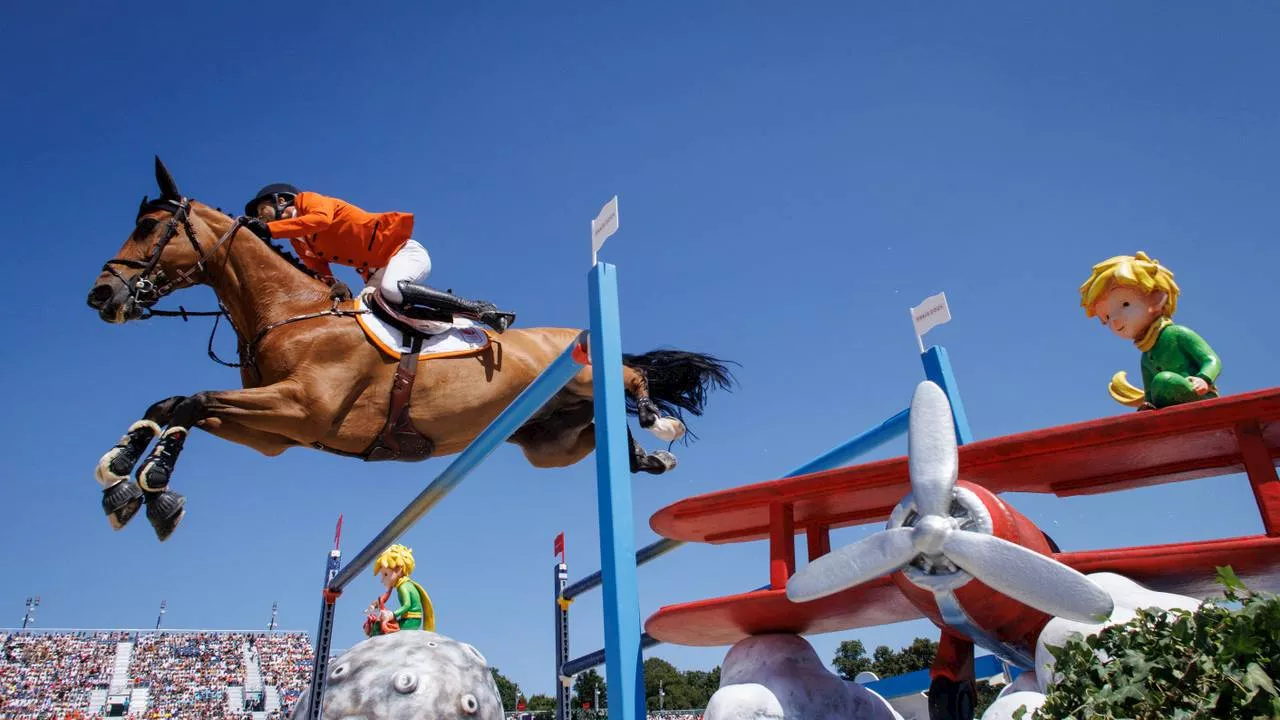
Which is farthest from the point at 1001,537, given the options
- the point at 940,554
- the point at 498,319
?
the point at 498,319

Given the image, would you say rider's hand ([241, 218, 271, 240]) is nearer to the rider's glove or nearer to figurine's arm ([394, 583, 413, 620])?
the rider's glove

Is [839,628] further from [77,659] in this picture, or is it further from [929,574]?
[77,659]

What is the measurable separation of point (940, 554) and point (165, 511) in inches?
122

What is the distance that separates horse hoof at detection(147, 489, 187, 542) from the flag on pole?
134 inches

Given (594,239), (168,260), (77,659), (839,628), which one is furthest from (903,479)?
(77,659)

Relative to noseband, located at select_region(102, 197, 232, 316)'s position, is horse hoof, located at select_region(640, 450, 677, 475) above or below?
below

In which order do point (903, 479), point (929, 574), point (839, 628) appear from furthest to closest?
point (839, 628) → point (903, 479) → point (929, 574)

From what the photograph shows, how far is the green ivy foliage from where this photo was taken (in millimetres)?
1404

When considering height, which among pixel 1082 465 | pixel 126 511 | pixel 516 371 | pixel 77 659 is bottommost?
pixel 1082 465

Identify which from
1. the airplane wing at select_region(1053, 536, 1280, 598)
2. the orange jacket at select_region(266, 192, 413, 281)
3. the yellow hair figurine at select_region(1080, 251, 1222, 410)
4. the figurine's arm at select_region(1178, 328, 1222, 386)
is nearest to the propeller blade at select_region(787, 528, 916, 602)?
Result: the airplane wing at select_region(1053, 536, 1280, 598)

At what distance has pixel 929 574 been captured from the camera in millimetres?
2281

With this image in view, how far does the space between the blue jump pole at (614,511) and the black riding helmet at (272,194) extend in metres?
2.92

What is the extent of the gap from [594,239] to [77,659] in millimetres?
27644

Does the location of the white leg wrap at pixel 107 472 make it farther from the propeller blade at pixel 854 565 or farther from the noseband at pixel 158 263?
the propeller blade at pixel 854 565
